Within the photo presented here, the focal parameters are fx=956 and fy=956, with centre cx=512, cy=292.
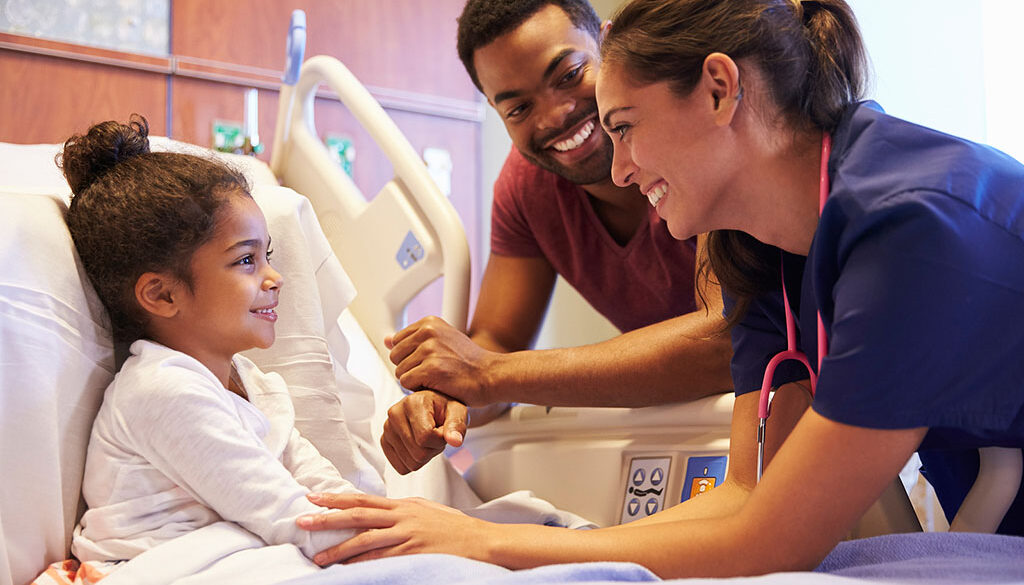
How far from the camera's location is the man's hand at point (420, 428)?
1622 millimetres

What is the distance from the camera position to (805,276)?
1144 millimetres

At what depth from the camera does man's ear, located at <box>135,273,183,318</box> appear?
1331 millimetres

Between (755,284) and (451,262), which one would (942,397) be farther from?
(451,262)

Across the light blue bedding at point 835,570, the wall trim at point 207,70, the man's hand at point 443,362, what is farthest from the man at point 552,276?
the wall trim at point 207,70

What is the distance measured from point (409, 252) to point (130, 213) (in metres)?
0.89

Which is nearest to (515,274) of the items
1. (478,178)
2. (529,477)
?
(529,477)

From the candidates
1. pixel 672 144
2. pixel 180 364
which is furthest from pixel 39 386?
pixel 672 144

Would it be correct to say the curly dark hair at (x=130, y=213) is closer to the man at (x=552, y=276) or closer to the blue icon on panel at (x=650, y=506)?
the man at (x=552, y=276)

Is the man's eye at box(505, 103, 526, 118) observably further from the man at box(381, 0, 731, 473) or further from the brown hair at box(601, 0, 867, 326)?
the brown hair at box(601, 0, 867, 326)

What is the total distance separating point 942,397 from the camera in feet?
3.04

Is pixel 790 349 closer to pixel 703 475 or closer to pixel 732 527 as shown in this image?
pixel 732 527

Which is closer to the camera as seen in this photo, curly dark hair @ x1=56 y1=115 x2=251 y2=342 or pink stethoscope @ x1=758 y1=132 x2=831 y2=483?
pink stethoscope @ x1=758 y1=132 x2=831 y2=483

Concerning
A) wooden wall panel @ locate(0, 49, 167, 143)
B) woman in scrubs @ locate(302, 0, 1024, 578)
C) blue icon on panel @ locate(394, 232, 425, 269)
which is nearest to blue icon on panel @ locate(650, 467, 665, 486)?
woman in scrubs @ locate(302, 0, 1024, 578)

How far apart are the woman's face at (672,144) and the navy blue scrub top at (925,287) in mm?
165
